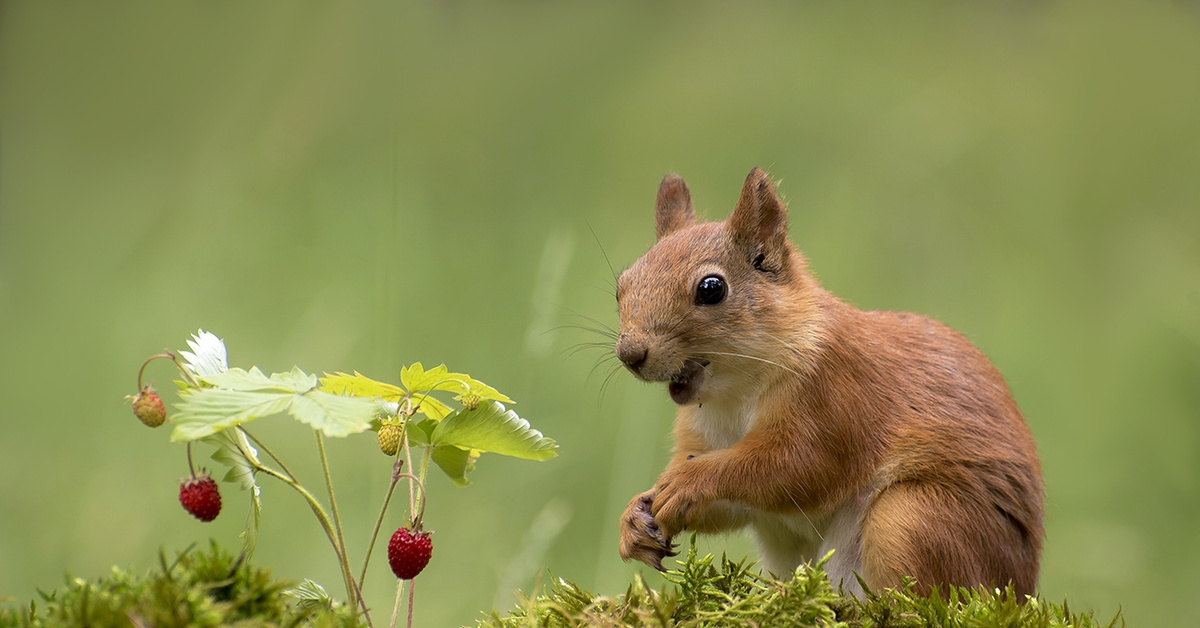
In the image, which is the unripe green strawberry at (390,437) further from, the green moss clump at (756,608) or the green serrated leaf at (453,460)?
the green moss clump at (756,608)

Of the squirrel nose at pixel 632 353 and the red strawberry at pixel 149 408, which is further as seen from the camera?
the squirrel nose at pixel 632 353

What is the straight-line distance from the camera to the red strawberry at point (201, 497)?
131 cm

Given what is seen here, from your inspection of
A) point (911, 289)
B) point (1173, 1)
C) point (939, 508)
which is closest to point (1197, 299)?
point (911, 289)

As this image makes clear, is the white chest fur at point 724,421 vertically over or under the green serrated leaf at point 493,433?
under

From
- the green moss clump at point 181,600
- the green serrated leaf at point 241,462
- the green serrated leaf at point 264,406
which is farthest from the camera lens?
the green serrated leaf at point 241,462

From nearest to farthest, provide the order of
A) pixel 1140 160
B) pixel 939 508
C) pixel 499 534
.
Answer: pixel 939 508 → pixel 499 534 → pixel 1140 160

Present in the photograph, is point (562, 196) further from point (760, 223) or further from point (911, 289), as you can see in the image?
point (760, 223)

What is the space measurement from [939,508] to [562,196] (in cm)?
232

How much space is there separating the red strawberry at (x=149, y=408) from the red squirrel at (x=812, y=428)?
36.8 inches

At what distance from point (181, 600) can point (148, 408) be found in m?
0.30

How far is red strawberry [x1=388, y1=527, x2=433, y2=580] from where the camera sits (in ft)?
4.58

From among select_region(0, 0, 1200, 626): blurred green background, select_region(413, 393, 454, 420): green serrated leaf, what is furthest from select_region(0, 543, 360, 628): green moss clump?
select_region(0, 0, 1200, 626): blurred green background

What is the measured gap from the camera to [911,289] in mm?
3891

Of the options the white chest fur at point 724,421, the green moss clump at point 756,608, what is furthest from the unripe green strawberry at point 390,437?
the white chest fur at point 724,421
